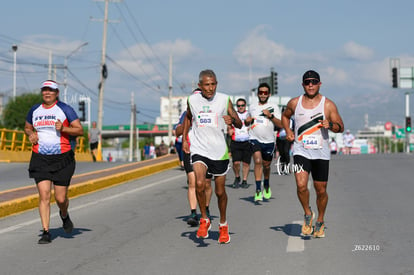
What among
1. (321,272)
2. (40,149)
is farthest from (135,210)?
(321,272)

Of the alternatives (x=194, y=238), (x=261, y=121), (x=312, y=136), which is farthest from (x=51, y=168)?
(x=261, y=121)

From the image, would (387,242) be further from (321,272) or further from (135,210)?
(135,210)

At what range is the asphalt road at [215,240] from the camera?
617 centimetres

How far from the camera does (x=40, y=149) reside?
7.80 metres

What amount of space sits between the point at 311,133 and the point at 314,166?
38 cm

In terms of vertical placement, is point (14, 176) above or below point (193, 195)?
below

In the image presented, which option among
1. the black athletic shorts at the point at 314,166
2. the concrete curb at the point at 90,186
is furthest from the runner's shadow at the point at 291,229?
the concrete curb at the point at 90,186

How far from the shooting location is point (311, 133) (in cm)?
752

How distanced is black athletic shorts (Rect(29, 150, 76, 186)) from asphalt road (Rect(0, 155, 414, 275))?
0.73m

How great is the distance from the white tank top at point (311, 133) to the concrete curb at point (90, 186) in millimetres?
5186

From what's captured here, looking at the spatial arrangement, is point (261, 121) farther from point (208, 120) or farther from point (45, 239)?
point (45, 239)

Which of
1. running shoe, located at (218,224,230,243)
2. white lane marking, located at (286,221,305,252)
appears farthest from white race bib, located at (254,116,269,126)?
running shoe, located at (218,224,230,243)

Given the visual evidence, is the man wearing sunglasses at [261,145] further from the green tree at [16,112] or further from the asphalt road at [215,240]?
the green tree at [16,112]

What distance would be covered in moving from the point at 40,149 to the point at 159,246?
1.81m
